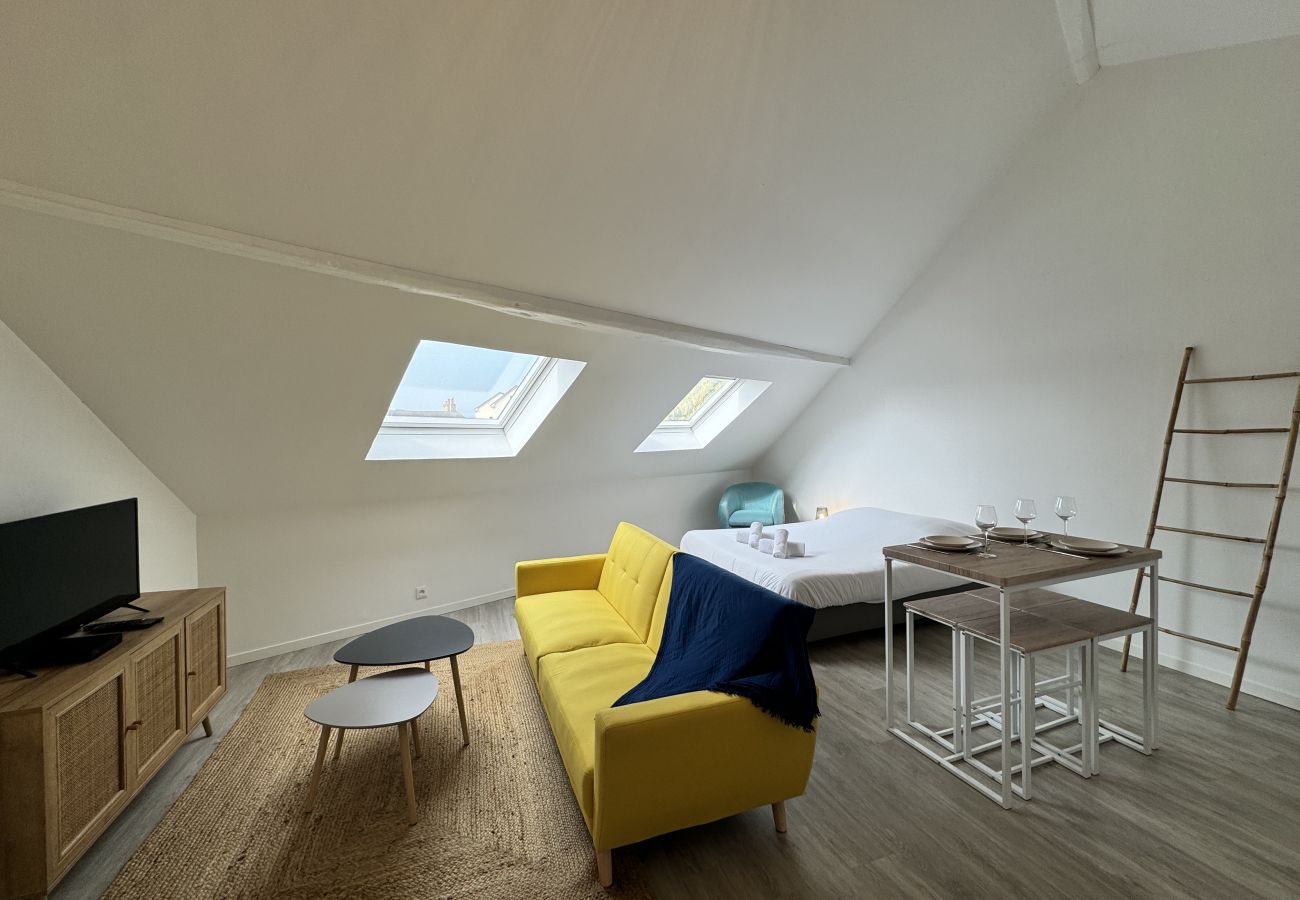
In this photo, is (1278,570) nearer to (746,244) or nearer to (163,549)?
(746,244)

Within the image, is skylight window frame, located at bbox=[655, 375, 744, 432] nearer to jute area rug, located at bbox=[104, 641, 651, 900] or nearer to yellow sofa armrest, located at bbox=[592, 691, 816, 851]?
jute area rug, located at bbox=[104, 641, 651, 900]

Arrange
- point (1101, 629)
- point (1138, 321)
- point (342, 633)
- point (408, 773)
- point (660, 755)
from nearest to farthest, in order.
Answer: point (660, 755)
point (408, 773)
point (1101, 629)
point (1138, 321)
point (342, 633)

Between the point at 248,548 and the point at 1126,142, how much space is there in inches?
238

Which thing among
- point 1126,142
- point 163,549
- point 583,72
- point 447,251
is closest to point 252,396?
point 163,549

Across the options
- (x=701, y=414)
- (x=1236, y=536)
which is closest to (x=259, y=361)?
(x=701, y=414)

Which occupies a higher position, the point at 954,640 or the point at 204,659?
the point at 954,640

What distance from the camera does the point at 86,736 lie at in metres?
1.77

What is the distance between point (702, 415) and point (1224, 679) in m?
4.18

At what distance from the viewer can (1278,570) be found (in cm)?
274

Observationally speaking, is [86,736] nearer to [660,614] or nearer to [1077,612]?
[660,614]

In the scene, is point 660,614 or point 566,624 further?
point 566,624

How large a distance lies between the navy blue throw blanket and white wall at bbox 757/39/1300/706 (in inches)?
109

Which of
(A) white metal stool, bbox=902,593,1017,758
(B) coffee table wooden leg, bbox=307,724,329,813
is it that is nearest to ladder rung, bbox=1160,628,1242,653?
(A) white metal stool, bbox=902,593,1017,758

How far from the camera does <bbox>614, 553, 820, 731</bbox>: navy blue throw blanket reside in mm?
1795
